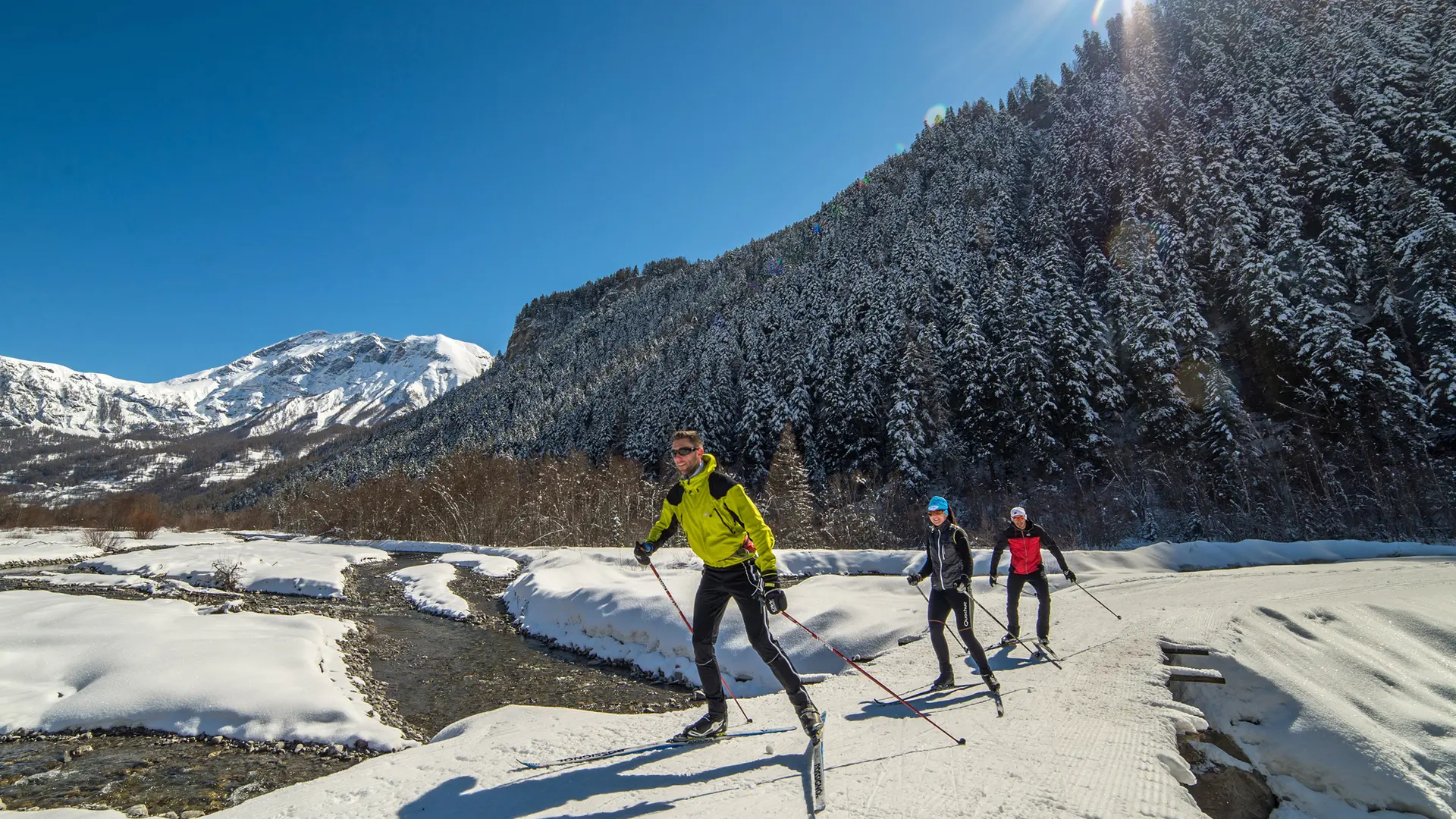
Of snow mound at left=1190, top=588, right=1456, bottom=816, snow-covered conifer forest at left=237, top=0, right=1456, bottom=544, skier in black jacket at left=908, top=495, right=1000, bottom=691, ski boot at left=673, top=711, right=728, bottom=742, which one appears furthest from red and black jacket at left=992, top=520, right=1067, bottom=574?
snow-covered conifer forest at left=237, top=0, right=1456, bottom=544

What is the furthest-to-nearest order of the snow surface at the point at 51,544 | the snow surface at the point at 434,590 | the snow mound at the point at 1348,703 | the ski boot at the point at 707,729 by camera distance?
1. the snow surface at the point at 51,544
2. the snow surface at the point at 434,590
3. the ski boot at the point at 707,729
4. the snow mound at the point at 1348,703

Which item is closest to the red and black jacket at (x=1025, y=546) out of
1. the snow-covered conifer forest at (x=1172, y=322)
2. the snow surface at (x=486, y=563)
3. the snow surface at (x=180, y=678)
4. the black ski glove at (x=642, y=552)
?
the black ski glove at (x=642, y=552)

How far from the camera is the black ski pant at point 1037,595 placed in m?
7.52

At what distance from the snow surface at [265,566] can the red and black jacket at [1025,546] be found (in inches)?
655

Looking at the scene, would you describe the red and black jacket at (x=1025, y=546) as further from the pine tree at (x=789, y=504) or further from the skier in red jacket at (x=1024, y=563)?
the pine tree at (x=789, y=504)

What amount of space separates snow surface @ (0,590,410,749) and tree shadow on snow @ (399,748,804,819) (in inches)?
115

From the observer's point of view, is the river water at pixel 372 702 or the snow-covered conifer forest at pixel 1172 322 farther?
the snow-covered conifer forest at pixel 1172 322

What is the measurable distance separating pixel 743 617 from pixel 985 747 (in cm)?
211

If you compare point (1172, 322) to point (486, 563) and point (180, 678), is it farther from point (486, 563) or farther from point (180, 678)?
point (180, 678)

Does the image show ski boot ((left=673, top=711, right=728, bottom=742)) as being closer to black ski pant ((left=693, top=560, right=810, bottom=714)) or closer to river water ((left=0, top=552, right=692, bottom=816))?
black ski pant ((left=693, top=560, right=810, bottom=714))

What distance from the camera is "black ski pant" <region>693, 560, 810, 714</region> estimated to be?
4574 mm

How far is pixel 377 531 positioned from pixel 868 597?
36.1 meters

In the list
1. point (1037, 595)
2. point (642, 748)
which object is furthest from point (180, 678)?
point (1037, 595)

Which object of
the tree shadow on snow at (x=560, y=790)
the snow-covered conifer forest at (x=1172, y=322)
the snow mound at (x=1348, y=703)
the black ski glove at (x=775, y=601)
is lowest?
the snow mound at (x=1348, y=703)
